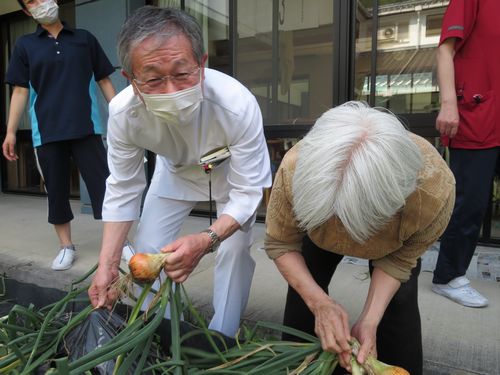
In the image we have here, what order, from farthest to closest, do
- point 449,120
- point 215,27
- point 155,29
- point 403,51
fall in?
point 215,27, point 403,51, point 449,120, point 155,29

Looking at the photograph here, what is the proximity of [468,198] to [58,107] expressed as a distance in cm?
246

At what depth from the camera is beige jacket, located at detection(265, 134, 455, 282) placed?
1.28 meters

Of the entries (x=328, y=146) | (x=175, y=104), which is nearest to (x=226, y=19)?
(x=175, y=104)

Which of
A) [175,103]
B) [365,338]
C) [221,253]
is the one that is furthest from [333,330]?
[175,103]

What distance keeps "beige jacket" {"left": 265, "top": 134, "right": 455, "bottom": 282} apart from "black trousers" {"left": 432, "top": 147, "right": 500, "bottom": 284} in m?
0.84

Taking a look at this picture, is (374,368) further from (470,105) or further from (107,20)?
(107,20)

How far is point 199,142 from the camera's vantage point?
5.77 feet

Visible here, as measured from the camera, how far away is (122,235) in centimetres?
178

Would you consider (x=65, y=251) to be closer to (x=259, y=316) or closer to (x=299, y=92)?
(x=259, y=316)

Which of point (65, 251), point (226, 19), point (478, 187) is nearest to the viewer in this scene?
point (478, 187)

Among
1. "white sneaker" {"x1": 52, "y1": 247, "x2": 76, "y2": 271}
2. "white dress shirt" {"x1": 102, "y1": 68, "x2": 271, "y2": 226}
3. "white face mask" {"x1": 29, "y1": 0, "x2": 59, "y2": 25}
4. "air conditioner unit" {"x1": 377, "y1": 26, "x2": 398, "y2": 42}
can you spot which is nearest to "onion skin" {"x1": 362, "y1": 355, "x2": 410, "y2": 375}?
"white dress shirt" {"x1": 102, "y1": 68, "x2": 271, "y2": 226}

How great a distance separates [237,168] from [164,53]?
535 mm

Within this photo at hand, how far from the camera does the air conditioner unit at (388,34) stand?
362 cm

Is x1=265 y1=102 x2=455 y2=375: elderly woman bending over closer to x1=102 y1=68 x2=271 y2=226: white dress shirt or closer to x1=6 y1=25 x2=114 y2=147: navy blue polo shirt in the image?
x1=102 y1=68 x2=271 y2=226: white dress shirt
